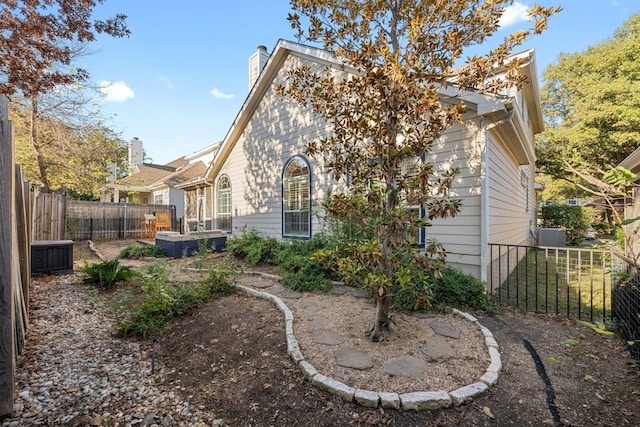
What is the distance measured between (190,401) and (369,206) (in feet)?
8.35

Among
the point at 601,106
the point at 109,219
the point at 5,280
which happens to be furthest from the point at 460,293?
the point at 601,106

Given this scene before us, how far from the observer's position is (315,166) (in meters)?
7.49

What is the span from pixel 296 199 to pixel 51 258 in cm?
567

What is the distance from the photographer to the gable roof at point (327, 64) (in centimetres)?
462

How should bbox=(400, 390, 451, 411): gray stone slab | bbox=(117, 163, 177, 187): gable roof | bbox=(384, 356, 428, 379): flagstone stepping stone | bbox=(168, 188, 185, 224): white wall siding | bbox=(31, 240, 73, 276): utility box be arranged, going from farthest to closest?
bbox=(117, 163, 177, 187): gable roof < bbox=(168, 188, 185, 224): white wall siding < bbox=(31, 240, 73, 276): utility box < bbox=(384, 356, 428, 379): flagstone stepping stone < bbox=(400, 390, 451, 411): gray stone slab

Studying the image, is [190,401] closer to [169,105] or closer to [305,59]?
[305,59]

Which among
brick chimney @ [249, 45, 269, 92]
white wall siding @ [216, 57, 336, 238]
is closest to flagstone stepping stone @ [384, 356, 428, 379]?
white wall siding @ [216, 57, 336, 238]

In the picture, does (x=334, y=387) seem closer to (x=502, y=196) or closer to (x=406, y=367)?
(x=406, y=367)

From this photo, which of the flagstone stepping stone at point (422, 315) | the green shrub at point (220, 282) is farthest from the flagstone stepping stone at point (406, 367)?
the green shrub at point (220, 282)

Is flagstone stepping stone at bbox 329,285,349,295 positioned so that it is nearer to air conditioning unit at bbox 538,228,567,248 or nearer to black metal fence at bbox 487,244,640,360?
black metal fence at bbox 487,244,640,360

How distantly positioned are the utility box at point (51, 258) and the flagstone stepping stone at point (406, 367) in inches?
282

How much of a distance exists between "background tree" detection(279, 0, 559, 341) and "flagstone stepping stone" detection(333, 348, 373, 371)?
0.36m

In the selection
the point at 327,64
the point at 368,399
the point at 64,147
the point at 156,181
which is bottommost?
the point at 368,399

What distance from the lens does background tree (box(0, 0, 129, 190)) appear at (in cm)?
493
